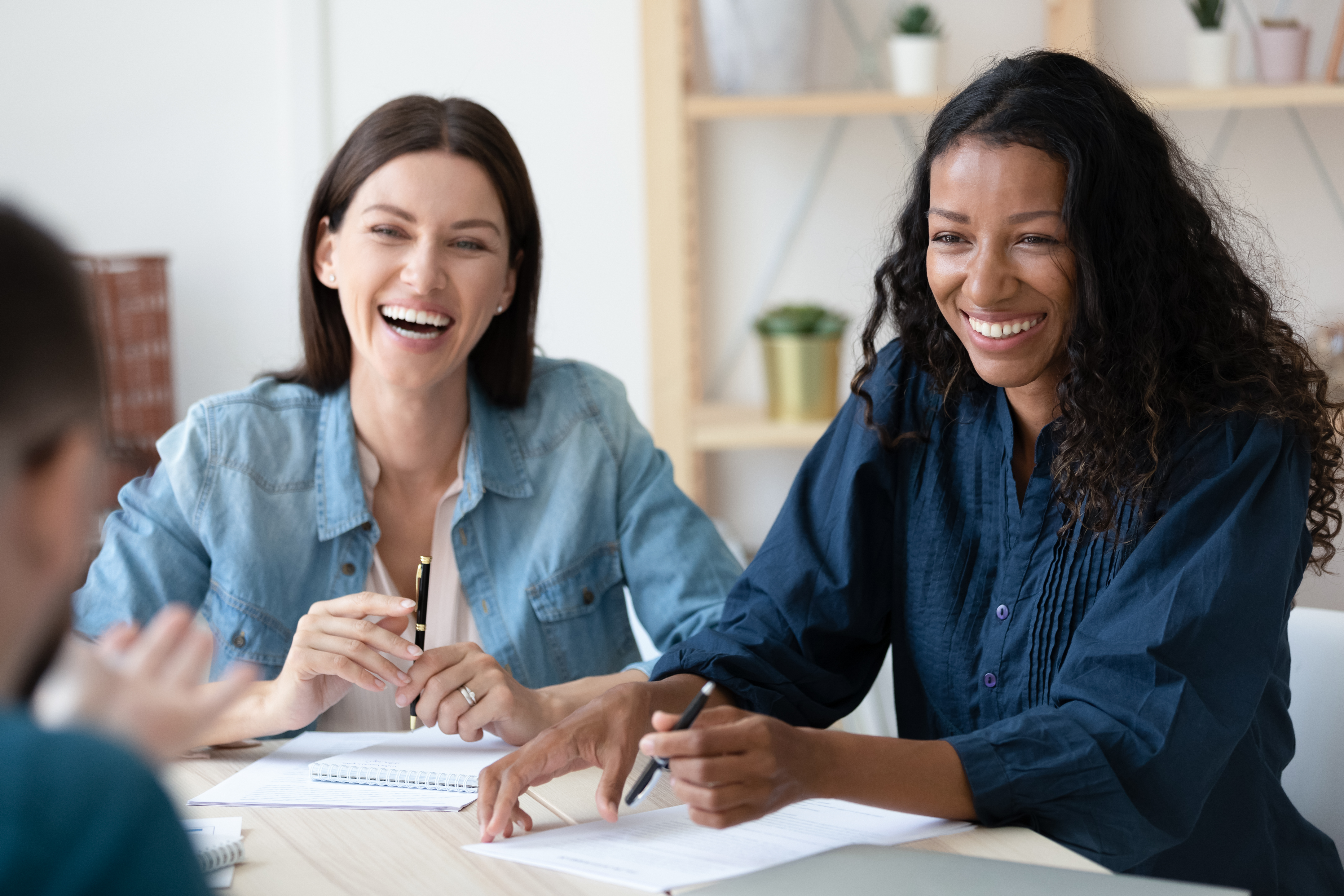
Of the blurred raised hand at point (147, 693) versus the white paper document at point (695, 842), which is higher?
the blurred raised hand at point (147, 693)

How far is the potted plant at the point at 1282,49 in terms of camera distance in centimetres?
241

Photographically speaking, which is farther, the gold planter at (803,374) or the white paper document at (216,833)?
the gold planter at (803,374)

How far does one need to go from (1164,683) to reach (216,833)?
78 cm

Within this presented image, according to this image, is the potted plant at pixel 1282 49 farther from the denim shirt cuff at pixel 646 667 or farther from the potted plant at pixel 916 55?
the denim shirt cuff at pixel 646 667

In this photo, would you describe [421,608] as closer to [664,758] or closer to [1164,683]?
[664,758]

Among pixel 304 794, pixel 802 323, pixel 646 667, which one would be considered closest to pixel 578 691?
pixel 646 667

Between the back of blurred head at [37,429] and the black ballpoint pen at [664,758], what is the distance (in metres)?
0.50

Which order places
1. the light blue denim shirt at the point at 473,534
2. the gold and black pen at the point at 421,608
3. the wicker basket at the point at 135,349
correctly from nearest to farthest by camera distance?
the gold and black pen at the point at 421,608, the light blue denim shirt at the point at 473,534, the wicker basket at the point at 135,349

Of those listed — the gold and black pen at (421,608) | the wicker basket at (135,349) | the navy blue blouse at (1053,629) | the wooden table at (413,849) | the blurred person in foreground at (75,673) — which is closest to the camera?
the blurred person in foreground at (75,673)

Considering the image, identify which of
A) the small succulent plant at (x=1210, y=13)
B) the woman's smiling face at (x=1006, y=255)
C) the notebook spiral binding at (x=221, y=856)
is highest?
the small succulent plant at (x=1210, y=13)

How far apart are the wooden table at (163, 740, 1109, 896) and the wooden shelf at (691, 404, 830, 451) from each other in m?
1.34

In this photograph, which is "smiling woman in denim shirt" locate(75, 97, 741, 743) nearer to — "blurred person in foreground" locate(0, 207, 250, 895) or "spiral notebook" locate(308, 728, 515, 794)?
"spiral notebook" locate(308, 728, 515, 794)

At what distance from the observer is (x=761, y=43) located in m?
2.42

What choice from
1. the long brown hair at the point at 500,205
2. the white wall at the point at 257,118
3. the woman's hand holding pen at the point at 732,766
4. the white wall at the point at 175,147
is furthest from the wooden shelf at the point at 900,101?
the woman's hand holding pen at the point at 732,766
